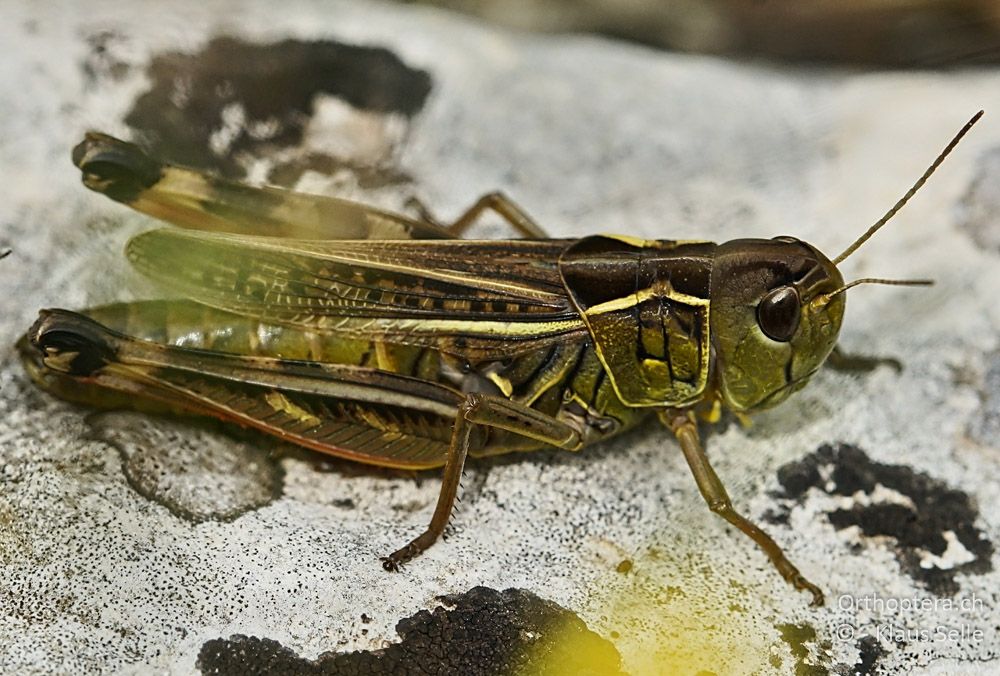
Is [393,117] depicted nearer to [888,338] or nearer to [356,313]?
[356,313]

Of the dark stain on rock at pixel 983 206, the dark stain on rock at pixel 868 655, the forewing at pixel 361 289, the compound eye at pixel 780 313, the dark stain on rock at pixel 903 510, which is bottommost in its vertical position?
the dark stain on rock at pixel 868 655

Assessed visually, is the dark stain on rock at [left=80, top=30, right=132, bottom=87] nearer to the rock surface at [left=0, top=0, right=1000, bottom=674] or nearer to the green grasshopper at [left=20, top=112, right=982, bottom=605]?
the rock surface at [left=0, top=0, right=1000, bottom=674]

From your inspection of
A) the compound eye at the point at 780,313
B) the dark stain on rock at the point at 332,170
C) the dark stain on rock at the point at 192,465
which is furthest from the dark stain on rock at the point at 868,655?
the dark stain on rock at the point at 332,170

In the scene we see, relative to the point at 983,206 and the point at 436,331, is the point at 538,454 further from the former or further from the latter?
the point at 983,206

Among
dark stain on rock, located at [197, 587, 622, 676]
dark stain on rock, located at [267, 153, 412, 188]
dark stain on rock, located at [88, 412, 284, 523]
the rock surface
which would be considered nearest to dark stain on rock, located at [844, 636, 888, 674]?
the rock surface

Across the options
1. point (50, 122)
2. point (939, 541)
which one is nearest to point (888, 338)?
point (939, 541)

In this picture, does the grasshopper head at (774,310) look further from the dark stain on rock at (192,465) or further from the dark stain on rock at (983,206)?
the dark stain on rock at (192,465)
